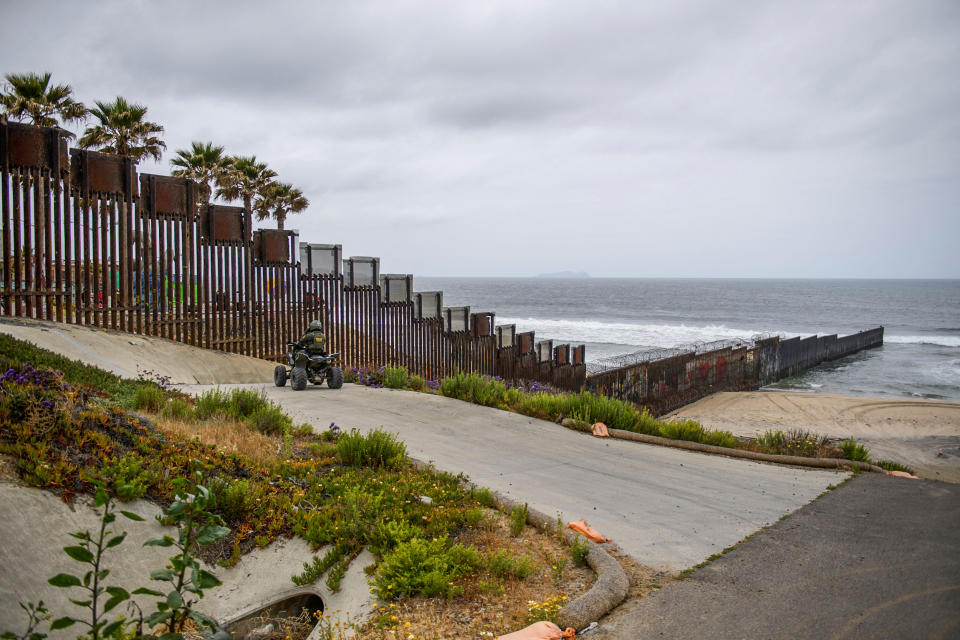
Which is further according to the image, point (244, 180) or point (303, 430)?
point (244, 180)

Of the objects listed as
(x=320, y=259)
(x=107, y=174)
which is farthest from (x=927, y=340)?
(x=107, y=174)

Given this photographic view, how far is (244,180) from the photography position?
3141 cm

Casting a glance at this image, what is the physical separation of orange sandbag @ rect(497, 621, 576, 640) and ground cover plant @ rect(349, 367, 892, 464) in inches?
259

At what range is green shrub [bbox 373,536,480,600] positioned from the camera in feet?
15.8

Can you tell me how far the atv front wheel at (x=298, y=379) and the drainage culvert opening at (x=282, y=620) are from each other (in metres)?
7.96

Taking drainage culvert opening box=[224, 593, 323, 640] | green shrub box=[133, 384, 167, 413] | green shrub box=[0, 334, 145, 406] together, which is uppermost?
green shrub box=[0, 334, 145, 406]

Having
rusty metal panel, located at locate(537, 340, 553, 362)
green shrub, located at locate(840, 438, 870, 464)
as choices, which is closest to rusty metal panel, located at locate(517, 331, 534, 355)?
rusty metal panel, located at locate(537, 340, 553, 362)

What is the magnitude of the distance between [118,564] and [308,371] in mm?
8263

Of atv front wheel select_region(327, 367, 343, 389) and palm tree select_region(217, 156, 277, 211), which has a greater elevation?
palm tree select_region(217, 156, 277, 211)

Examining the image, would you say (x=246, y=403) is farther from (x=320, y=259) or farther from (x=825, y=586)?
(x=825, y=586)

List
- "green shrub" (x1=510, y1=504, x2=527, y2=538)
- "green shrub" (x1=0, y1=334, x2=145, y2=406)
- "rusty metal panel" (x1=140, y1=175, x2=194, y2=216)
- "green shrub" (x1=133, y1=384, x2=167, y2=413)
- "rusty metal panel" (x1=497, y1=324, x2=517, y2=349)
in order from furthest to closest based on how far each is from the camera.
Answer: "rusty metal panel" (x1=497, y1=324, x2=517, y2=349), "rusty metal panel" (x1=140, y1=175, x2=194, y2=216), "green shrub" (x1=0, y1=334, x2=145, y2=406), "green shrub" (x1=133, y1=384, x2=167, y2=413), "green shrub" (x1=510, y1=504, x2=527, y2=538)

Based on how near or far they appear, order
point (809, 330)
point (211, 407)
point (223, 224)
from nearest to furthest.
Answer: point (211, 407) → point (223, 224) → point (809, 330)

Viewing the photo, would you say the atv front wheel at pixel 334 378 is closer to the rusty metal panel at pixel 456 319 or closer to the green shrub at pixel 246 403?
the green shrub at pixel 246 403

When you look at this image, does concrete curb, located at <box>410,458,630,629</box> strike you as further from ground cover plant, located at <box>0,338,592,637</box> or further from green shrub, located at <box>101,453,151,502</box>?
green shrub, located at <box>101,453,151,502</box>
